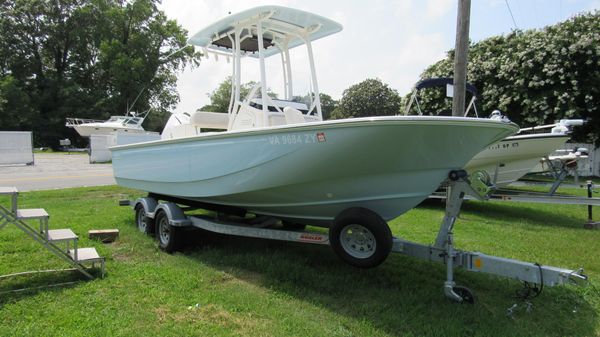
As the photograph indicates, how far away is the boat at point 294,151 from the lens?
10.9 ft

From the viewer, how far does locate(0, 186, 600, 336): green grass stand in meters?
3.04

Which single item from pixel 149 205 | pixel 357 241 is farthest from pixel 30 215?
pixel 357 241

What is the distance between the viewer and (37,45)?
39750mm

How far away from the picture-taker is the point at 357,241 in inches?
139

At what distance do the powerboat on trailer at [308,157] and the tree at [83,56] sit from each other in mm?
34506

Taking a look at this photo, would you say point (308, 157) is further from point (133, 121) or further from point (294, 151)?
point (133, 121)

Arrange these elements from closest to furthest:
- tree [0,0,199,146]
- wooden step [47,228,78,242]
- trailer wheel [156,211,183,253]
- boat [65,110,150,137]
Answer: wooden step [47,228,78,242]
trailer wheel [156,211,183,253]
boat [65,110,150,137]
tree [0,0,199,146]

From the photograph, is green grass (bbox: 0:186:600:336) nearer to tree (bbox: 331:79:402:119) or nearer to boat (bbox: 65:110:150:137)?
boat (bbox: 65:110:150:137)

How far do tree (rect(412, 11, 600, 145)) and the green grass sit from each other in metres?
12.2

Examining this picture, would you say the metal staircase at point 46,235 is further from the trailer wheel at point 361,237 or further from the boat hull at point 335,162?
the trailer wheel at point 361,237

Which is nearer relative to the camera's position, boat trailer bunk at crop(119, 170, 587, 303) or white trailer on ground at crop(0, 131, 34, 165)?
boat trailer bunk at crop(119, 170, 587, 303)

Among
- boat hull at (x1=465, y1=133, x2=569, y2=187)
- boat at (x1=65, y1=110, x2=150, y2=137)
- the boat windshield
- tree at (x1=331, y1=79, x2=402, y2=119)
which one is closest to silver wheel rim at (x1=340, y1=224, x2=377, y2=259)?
boat hull at (x1=465, y1=133, x2=569, y2=187)

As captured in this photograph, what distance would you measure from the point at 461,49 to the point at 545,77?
12.1 meters

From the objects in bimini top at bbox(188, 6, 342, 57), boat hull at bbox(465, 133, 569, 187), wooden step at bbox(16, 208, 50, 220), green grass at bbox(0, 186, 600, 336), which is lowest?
green grass at bbox(0, 186, 600, 336)
